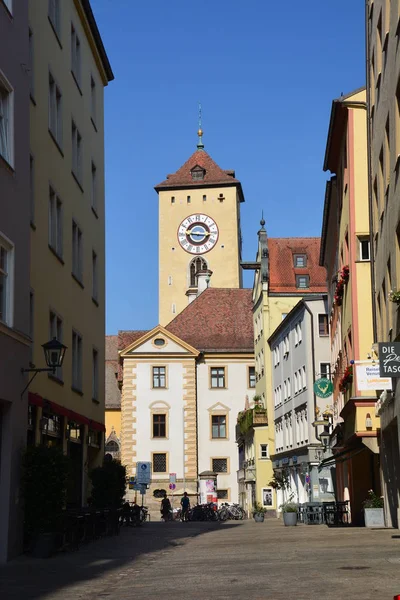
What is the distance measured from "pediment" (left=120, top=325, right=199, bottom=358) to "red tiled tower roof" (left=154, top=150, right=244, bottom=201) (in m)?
32.8

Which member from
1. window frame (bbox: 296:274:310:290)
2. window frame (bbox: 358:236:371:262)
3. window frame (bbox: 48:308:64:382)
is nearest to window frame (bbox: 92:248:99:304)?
window frame (bbox: 48:308:64:382)

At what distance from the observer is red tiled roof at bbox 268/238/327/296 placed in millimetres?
68062

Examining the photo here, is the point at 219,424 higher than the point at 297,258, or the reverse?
the point at 297,258

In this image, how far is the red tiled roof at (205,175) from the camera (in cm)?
10606

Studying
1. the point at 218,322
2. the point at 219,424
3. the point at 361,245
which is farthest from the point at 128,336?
the point at 361,245

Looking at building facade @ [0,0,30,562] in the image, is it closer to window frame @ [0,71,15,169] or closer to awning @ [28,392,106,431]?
window frame @ [0,71,15,169]

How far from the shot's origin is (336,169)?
3731 cm

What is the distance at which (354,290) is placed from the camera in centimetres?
3097

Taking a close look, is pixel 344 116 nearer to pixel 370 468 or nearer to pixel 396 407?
pixel 370 468

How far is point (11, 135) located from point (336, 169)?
20.4 m

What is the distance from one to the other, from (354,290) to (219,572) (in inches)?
670

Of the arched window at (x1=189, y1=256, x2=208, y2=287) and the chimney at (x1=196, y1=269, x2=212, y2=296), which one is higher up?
the arched window at (x1=189, y1=256, x2=208, y2=287)

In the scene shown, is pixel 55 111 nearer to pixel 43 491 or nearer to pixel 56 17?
pixel 56 17

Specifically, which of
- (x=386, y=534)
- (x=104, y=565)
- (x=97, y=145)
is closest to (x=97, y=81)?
(x=97, y=145)
